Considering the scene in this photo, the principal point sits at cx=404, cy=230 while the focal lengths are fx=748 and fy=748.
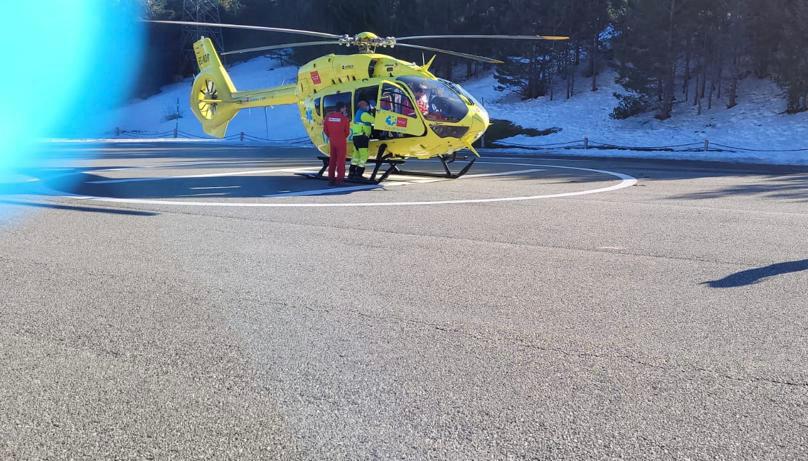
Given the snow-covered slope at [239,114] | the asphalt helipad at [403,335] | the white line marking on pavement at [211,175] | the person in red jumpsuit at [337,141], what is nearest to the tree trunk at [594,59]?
the snow-covered slope at [239,114]

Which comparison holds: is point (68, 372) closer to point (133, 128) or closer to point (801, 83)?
point (801, 83)

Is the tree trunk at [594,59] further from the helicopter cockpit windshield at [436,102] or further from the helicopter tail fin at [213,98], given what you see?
the helicopter cockpit windshield at [436,102]

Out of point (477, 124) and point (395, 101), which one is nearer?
point (395, 101)

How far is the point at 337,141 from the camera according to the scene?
51.0 ft

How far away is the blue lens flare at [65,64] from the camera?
4591 centimetres

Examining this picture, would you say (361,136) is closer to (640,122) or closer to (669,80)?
(669,80)

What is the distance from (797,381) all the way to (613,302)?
6.11 ft

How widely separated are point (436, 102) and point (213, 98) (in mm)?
9133

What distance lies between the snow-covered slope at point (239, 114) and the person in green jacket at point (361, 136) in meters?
32.0

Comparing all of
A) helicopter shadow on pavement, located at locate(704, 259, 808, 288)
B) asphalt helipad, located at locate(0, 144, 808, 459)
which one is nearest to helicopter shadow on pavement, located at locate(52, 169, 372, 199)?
asphalt helipad, located at locate(0, 144, 808, 459)

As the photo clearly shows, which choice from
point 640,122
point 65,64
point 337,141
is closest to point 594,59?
A: point 640,122

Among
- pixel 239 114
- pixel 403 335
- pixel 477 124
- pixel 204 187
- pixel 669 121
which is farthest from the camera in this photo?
pixel 239 114

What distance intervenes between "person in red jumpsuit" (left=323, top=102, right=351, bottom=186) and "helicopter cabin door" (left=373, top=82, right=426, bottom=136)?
734mm

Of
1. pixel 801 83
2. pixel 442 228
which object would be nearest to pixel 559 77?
pixel 801 83
